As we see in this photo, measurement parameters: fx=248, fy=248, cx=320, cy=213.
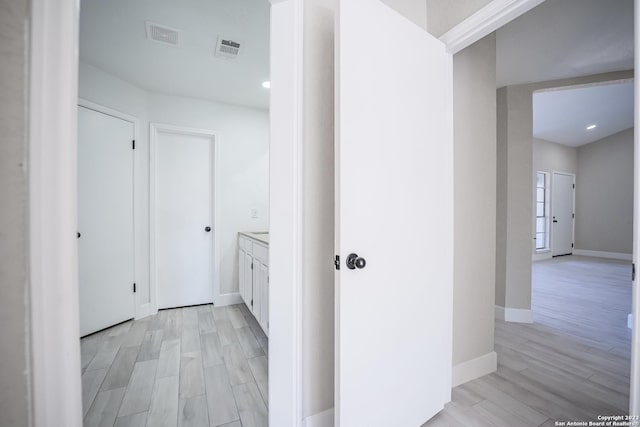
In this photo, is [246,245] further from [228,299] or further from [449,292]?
[449,292]

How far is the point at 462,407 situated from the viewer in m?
1.44

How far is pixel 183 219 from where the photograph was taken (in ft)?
9.82

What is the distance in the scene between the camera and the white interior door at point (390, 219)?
39.3 inches

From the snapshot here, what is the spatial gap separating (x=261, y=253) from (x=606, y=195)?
343 inches

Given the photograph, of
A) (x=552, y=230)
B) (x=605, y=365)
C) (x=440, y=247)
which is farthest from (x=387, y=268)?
(x=552, y=230)

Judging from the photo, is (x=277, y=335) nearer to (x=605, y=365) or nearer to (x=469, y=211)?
(x=469, y=211)

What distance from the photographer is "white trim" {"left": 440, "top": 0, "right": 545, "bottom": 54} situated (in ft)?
3.57

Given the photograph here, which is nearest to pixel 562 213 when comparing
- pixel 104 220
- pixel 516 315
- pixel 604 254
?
pixel 604 254

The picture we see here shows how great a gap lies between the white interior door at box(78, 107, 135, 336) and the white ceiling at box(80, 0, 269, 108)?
0.56 meters

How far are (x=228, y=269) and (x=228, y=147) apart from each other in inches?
60.5

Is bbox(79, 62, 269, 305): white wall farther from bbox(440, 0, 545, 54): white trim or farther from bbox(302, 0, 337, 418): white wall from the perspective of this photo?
bbox(440, 0, 545, 54): white trim

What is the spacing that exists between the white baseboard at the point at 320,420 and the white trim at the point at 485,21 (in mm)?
2035

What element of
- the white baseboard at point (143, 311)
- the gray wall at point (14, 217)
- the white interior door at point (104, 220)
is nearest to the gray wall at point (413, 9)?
the gray wall at point (14, 217)

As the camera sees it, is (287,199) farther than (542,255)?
No
